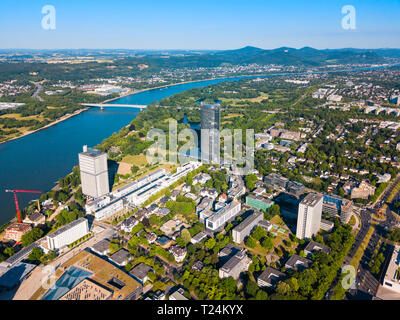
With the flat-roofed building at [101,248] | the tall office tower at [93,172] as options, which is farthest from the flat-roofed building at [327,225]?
the tall office tower at [93,172]

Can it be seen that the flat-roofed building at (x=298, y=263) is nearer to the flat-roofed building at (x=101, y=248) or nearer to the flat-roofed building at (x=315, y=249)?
the flat-roofed building at (x=315, y=249)

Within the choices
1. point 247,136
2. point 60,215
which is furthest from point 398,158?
point 60,215

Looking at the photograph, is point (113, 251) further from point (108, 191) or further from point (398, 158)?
point (398, 158)

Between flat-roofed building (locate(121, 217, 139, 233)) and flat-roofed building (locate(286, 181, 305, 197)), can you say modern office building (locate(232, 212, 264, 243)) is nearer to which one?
flat-roofed building (locate(286, 181, 305, 197))

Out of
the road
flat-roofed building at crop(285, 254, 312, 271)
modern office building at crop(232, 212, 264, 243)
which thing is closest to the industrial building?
modern office building at crop(232, 212, 264, 243)

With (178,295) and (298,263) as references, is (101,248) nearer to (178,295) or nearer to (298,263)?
(178,295)

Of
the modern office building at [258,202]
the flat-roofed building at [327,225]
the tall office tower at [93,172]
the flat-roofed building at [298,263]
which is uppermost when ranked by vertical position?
the tall office tower at [93,172]
